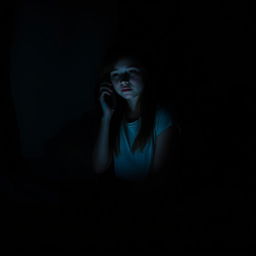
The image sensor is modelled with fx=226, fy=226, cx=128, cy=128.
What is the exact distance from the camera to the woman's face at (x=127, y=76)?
117cm

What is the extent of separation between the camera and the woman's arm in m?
1.22

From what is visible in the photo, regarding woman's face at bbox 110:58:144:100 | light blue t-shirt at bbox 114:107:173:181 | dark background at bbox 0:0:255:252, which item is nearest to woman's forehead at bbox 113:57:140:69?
woman's face at bbox 110:58:144:100

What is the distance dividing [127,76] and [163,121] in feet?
1.03

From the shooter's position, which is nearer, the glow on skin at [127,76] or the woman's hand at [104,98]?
the glow on skin at [127,76]

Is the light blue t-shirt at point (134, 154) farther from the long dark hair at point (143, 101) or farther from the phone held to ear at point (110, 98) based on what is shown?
the phone held to ear at point (110, 98)

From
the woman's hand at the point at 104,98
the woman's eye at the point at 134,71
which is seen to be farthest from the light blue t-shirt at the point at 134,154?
the woman's eye at the point at 134,71

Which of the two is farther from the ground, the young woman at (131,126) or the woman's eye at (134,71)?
the woman's eye at (134,71)

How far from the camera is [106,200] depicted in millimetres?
1363

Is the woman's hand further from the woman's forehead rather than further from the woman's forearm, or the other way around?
the woman's forehead

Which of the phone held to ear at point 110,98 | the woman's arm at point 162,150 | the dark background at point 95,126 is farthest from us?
the phone held to ear at point 110,98

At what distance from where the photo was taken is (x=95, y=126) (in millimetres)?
1568

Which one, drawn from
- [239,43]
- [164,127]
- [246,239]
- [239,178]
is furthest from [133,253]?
[239,43]

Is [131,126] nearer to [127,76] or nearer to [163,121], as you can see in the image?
[163,121]

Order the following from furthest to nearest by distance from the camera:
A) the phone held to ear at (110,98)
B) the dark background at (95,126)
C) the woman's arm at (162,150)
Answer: the phone held to ear at (110,98) < the woman's arm at (162,150) < the dark background at (95,126)
